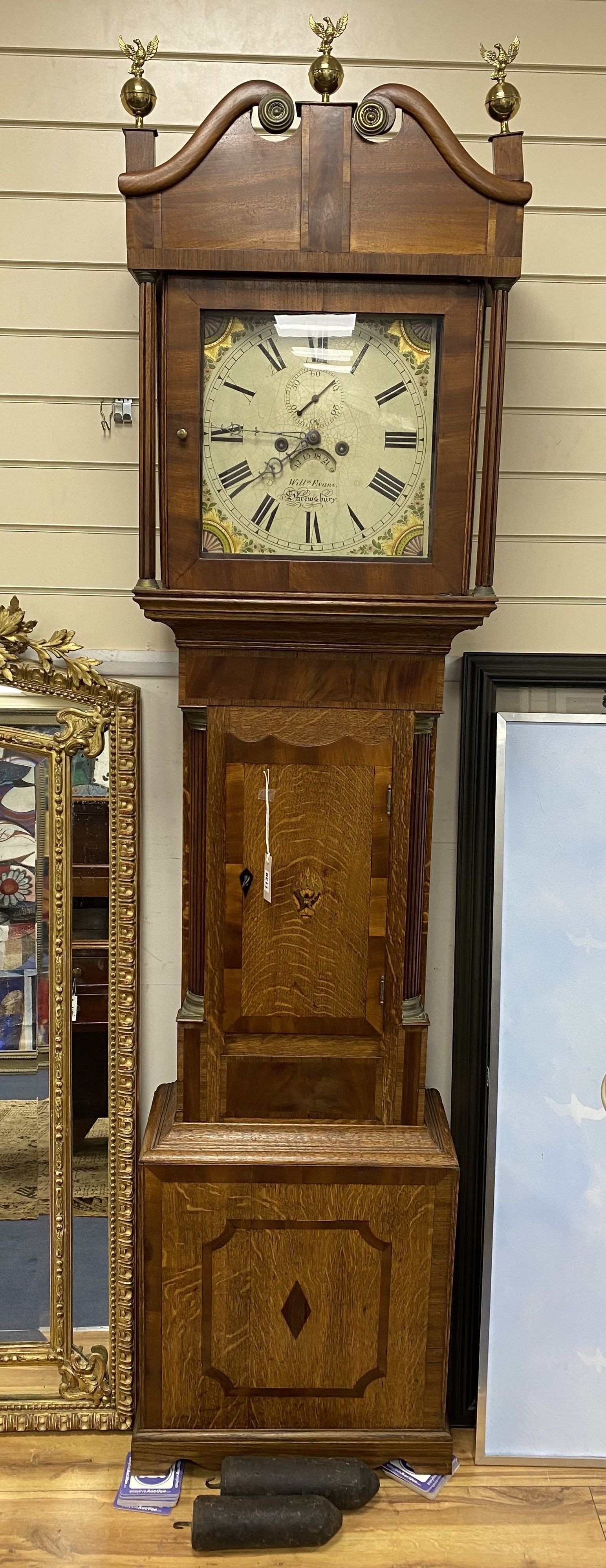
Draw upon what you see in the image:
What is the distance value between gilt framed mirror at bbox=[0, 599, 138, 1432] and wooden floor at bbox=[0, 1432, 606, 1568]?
101 mm

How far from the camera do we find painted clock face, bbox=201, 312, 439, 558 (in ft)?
5.62

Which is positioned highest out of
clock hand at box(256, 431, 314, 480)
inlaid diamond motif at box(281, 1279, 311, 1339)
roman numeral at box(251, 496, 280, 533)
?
clock hand at box(256, 431, 314, 480)

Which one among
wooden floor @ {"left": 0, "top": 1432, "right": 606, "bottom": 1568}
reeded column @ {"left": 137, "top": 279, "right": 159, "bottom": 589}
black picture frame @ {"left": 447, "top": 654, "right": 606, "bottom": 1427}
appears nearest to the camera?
reeded column @ {"left": 137, "top": 279, "right": 159, "bottom": 589}

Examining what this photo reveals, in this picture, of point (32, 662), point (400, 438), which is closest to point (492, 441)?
point (400, 438)

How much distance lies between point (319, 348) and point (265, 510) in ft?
0.85

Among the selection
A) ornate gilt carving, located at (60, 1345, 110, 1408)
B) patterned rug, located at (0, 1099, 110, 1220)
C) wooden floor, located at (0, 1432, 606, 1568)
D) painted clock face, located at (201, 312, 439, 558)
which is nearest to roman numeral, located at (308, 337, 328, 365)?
painted clock face, located at (201, 312, 439, 558)

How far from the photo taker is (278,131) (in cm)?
162

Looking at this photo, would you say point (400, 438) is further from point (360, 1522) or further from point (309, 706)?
point (360, 1522)

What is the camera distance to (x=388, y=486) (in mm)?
1746

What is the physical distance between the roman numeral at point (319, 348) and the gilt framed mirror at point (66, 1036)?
0.65m

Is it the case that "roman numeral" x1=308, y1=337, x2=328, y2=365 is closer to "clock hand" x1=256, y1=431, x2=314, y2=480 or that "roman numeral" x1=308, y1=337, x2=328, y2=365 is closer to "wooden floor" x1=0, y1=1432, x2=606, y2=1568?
"clock hand" x1=256, y1=431, x2=314, y2=480

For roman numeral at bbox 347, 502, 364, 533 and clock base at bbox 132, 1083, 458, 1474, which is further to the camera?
clock base at bbox 132, 1083, 458, 1474

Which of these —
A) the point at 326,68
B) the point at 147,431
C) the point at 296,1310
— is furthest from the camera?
the point at 296,1310

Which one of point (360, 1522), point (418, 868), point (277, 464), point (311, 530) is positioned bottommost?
point (360, 1522)
